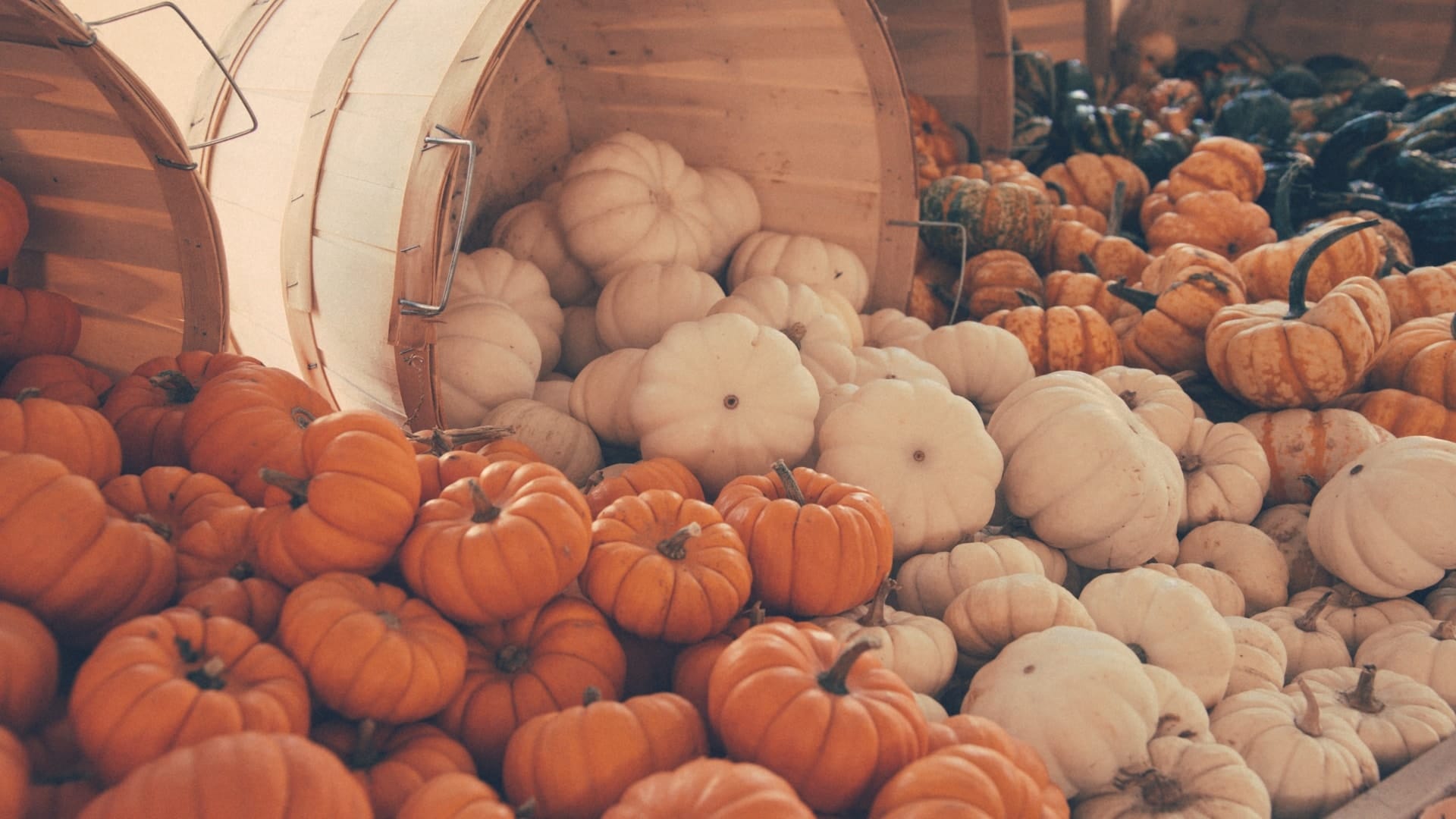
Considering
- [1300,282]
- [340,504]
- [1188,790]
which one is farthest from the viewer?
[1300,282]

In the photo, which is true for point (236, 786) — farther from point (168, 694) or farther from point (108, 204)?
point (108, 204)

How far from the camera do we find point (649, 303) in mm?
2631

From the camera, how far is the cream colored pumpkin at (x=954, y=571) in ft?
6.68

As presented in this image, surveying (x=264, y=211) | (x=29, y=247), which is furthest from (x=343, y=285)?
(x=29, y=247)

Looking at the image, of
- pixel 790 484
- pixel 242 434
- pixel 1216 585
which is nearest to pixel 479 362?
pixel 242 434

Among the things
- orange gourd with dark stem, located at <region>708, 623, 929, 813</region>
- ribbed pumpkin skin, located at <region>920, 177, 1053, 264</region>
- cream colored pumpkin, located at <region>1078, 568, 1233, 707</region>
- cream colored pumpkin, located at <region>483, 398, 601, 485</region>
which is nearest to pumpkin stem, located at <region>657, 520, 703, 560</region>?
orange gourd with dark stem, located at <region>708, 623, 929, 813</region>

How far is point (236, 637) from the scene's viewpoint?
4.00ft

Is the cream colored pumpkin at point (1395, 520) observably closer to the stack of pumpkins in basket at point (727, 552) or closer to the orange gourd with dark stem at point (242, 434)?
the stack of pumpkins in basket at point (727, 552)

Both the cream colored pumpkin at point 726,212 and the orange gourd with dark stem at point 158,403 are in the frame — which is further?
the cream colored pumpkin at point 726,212

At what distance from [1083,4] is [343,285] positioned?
5.11 metres

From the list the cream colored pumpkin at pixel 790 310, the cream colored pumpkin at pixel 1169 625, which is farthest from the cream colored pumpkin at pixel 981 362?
the cream colored pumpkin at pixel 1169 625

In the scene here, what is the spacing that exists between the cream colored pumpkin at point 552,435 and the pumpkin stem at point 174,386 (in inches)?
25.9

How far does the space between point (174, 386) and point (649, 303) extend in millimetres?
1158

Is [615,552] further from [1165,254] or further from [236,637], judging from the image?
[1165,254]
